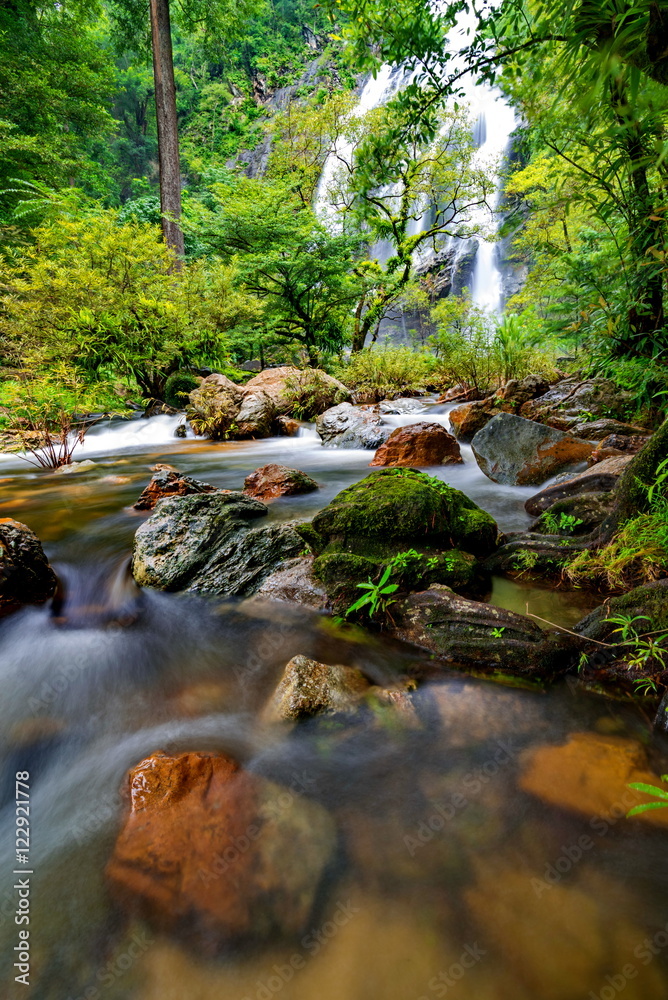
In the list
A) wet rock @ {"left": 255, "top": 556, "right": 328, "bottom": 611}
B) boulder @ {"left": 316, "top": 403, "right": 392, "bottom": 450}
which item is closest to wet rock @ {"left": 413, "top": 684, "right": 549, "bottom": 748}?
wet rock @ {"left": 255, "top": 556, "right": 328, "bottom": 611}

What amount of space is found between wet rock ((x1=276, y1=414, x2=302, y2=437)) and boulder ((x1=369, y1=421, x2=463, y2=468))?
3.76 meters

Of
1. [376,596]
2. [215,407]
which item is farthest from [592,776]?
[215,407]

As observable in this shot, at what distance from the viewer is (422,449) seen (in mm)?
6328

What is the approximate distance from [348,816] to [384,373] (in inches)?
474

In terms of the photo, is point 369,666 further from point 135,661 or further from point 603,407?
point 603,407

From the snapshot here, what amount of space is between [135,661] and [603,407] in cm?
659

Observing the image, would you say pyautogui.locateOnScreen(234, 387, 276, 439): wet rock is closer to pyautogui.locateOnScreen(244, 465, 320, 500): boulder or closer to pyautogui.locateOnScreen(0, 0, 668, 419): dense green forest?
pyautogui.locateOnScreen(0, 0, 668, 419): dense green forest

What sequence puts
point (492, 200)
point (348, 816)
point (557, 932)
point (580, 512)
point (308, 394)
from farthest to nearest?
1. point (492, 200)
2. point (308, 394)
3. point (580, 512)
4. point (348, 816)
5. point (557, 932)

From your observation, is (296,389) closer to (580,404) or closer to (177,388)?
(177,388)

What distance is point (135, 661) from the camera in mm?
2559

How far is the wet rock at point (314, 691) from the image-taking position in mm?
2016

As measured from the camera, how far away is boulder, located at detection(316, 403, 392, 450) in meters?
8.44

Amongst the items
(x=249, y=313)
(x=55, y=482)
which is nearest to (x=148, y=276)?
(x=249, y=313)

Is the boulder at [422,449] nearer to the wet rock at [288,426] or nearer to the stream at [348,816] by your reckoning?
the stream at [348,816]
